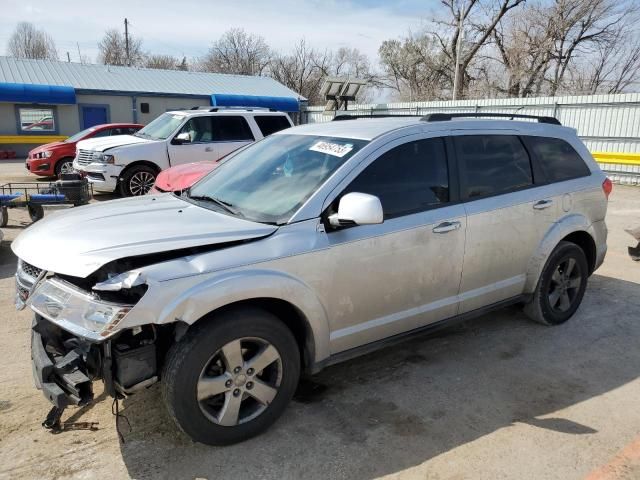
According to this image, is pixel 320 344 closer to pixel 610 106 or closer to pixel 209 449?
pixel 209 449

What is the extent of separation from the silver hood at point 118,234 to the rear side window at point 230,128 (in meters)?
7.76

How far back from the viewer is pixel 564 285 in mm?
4742

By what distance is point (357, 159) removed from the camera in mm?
3334

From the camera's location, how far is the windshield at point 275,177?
10.7ft

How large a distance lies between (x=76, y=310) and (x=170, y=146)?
866 cm

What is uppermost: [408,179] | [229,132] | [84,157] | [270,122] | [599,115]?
[599,115]

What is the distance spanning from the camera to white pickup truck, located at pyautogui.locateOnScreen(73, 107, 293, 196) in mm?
10492

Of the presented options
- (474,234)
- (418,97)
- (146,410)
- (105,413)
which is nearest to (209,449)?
(146,410)

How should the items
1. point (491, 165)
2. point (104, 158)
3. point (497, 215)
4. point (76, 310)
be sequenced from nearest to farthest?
point (76, 310) → point (497, 215) → point (491, 165) → point (104, 158)

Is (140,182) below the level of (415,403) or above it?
above

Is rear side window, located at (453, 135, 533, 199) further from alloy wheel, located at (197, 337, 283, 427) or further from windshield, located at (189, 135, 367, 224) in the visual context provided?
alloy wheel, located at (197, 337, 283, 427)

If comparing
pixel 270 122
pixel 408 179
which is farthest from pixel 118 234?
pixel 270 122

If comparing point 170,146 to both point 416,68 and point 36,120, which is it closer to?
point 36,120

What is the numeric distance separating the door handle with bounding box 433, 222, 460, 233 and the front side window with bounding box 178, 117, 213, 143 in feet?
27.0
